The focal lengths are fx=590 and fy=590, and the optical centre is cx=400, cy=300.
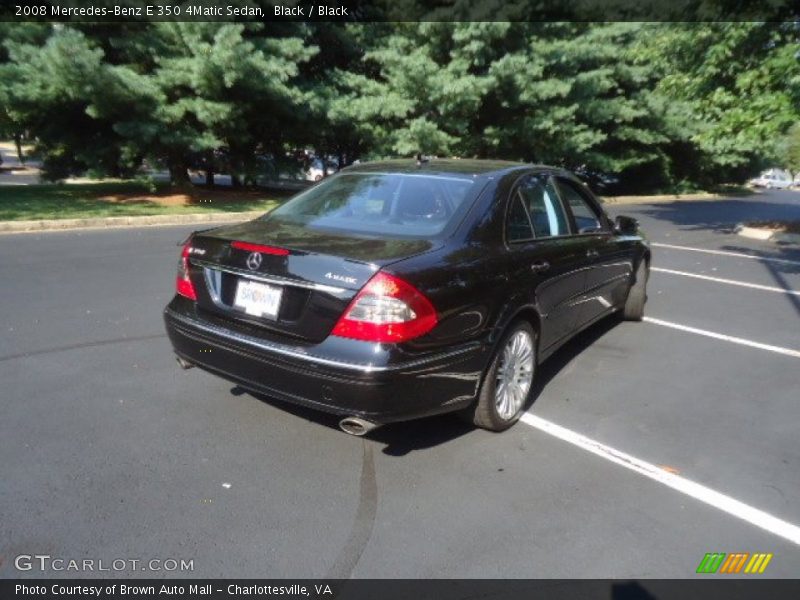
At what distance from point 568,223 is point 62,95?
45.5 ft

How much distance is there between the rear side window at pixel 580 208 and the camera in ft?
14.7

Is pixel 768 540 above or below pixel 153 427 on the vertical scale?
above

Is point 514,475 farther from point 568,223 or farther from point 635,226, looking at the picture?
point 635,226

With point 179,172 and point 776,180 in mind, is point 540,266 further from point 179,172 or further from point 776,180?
point 776,180

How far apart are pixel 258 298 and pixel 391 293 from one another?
0.73m

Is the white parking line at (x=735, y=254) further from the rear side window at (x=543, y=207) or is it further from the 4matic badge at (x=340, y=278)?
the 4matic badge at (x=340, y=278)

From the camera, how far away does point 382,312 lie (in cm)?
273

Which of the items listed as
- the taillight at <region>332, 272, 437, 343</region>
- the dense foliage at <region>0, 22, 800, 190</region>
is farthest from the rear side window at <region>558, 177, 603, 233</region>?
the dense foliage at <region>0, 22, 800, 190</region>

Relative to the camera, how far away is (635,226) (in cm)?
547

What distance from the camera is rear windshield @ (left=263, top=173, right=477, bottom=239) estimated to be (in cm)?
334

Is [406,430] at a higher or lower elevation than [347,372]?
lower
